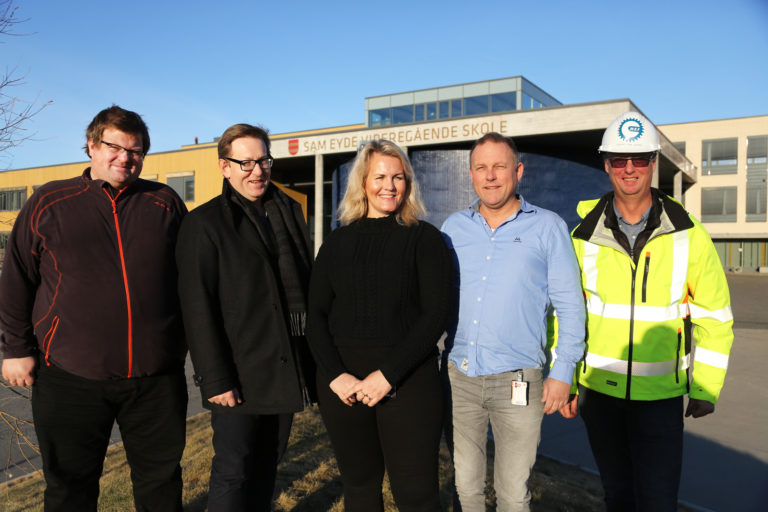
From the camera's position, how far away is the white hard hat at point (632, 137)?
2.39 meters

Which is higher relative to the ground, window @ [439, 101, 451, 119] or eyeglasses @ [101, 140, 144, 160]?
window @ [439, 101, 451, 119]

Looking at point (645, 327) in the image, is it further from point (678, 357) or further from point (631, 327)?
point (678, 357)

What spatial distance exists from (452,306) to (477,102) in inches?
1198

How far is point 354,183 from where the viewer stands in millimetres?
2502

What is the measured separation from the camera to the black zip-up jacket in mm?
2369

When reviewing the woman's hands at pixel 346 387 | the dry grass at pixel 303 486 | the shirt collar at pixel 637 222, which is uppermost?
the shirt collar at pixel 637 222

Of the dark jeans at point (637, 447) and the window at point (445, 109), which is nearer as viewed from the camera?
the dark jeans at point (637, 447)

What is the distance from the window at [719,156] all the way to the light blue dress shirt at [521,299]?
41938 millimetres

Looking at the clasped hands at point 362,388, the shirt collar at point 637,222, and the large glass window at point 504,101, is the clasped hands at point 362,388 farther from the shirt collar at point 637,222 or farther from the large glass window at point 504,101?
the large glass window at point 504,101

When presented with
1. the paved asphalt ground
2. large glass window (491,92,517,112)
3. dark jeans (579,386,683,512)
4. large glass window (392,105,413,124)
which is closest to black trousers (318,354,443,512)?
dark jeans (579,386,683,512)

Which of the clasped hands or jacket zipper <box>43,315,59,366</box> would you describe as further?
jacket zipper <box>43,315,59,366</box>

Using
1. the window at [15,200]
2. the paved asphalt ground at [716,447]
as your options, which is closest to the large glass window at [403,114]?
the window at [15,200]

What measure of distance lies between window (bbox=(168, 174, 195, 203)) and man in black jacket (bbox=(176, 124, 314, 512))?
84.4ft

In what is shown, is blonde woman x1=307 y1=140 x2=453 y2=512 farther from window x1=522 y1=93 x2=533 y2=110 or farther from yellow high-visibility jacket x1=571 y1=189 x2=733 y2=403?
window x1=522 y1=93 x2=533 y2=110
